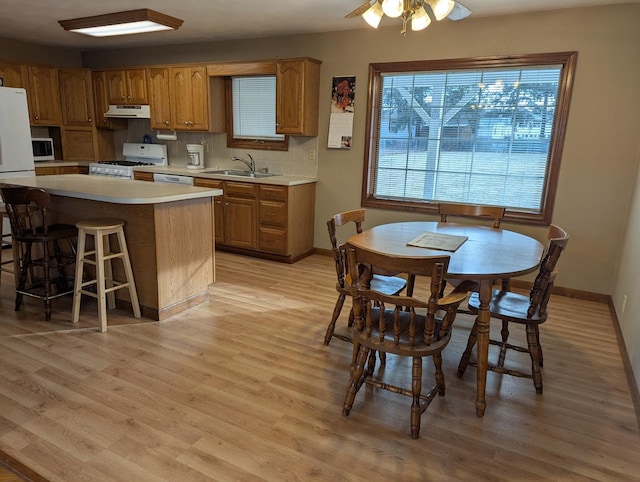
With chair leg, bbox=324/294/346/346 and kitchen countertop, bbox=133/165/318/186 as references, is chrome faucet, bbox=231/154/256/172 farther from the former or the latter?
chair leg, bbox=324/294/346/346

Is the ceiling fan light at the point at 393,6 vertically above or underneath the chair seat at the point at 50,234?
above

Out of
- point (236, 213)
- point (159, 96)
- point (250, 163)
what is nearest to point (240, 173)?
point (250, 163)

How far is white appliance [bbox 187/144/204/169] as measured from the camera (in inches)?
213

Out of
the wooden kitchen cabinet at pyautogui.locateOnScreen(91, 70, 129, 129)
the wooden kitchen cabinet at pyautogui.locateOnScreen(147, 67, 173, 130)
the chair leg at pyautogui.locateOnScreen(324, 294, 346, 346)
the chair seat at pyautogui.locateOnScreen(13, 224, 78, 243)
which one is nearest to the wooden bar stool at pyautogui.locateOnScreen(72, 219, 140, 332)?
the chair seat at pyautogui.locateOnScreen(13, 224, 78, 243)

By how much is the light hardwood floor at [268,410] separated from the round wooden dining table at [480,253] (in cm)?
31

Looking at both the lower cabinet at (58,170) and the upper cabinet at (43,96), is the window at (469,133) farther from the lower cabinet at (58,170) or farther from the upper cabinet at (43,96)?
the upper cabinet at (43,96)

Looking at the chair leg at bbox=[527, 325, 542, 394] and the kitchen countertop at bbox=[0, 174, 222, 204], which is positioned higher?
the kitchen countertop at bbox=[0, 174, 222, 204]

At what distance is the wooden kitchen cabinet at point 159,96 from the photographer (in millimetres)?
5328

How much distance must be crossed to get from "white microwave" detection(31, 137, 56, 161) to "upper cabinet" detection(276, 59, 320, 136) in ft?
10.6

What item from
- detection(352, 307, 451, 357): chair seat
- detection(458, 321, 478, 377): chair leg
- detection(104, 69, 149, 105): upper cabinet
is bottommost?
detection(458, 321, 478, 377): chair leg


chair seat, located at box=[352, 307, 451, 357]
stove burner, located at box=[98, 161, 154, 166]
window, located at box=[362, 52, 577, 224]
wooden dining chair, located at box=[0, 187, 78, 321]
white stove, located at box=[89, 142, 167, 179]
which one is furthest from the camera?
stove burner, located at box=[98, 161, 154, 166]

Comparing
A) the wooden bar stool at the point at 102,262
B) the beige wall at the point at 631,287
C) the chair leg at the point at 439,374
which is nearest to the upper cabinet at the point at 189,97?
the wooden bar stool at the point at 102,262

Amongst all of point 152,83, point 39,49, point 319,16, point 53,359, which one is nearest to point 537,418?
point 53,359

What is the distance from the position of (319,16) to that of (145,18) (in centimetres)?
155
